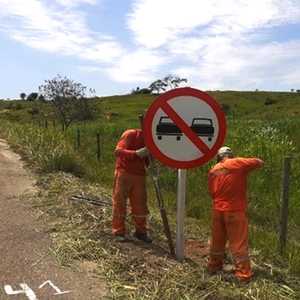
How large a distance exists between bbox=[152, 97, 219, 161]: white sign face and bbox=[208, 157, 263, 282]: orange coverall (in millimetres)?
385

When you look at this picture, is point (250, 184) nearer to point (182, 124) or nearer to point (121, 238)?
point (121, 238)

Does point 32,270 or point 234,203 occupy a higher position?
point 234,203

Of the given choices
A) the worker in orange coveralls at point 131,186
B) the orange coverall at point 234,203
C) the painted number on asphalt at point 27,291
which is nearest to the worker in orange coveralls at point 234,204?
the orange coverall at point 234,203

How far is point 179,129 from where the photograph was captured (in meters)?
4.31

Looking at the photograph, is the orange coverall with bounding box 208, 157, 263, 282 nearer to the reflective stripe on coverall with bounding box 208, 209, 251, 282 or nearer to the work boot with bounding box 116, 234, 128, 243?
the reflective stripe on coverall with bounding box 208, 209, 251, 282

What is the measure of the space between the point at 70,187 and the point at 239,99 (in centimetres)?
8942

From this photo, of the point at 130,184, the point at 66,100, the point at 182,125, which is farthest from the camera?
the point at 66,100

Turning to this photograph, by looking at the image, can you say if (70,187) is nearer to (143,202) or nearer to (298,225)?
(143,202)

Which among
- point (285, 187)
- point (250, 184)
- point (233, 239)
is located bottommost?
point (250, 184)

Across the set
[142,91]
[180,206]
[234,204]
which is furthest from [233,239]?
[142,91]

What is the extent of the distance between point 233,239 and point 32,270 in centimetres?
202

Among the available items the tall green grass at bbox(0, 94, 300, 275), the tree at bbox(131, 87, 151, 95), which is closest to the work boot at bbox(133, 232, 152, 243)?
the tall green grass at bbox(0, 94, 300, 275)

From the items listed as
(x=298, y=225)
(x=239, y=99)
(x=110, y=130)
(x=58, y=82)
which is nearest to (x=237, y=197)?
(x=298, y=225)

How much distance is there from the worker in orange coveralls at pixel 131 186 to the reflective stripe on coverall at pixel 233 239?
3.26ft
